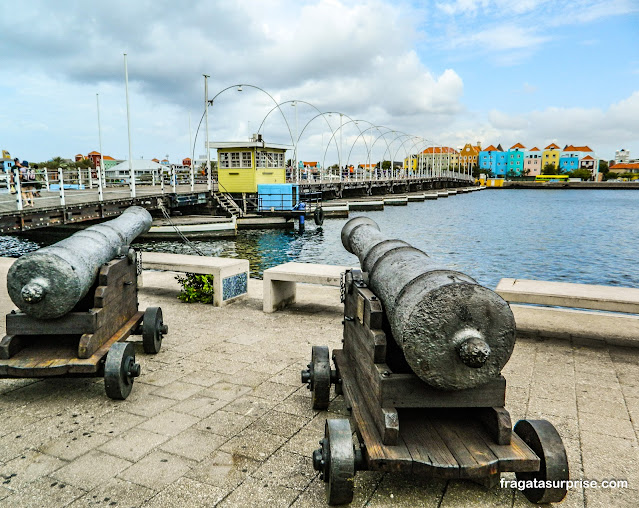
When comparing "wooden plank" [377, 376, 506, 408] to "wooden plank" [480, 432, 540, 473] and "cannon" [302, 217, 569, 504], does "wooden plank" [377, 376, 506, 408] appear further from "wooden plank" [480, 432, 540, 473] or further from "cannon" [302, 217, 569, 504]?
"wooden plank" [480, 432, 540, 473]

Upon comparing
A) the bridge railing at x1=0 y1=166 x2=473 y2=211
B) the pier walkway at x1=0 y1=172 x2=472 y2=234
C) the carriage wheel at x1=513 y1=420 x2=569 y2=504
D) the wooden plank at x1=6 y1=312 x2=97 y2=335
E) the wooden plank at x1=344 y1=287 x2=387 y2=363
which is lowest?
the carriage wheel at x1=513 y1=420 x2=569 y2=504

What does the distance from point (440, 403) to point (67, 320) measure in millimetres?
3491

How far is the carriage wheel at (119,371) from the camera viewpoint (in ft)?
14.7

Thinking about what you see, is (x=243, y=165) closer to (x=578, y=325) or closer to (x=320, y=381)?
(x=578, y=325)

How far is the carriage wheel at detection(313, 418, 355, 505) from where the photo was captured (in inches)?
117

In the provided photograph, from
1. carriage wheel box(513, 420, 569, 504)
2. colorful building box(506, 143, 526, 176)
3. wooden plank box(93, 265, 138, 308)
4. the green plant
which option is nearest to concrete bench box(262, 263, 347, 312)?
the green plant

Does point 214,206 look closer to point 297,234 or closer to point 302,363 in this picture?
point 297,234

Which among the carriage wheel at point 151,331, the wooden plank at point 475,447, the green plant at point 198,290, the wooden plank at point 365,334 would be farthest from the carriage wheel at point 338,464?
the green plant at point 198,290

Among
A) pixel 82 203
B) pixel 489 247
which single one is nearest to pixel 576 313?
pixel 82 203

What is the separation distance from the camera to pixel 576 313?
7.76 meters

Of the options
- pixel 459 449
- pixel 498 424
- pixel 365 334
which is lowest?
pixel 459 449

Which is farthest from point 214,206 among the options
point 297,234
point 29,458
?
point 29,458

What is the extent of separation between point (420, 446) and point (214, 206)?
106 ft

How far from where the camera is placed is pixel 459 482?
3375mm
